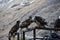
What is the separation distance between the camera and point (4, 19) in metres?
14.3

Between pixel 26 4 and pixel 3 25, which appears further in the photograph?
pixel 26 4

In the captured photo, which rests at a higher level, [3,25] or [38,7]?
[38,7]

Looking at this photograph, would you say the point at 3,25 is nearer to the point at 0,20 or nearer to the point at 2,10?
the point at 0,20

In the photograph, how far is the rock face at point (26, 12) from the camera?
12.6 metres

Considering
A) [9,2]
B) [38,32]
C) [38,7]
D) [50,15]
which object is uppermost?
[9,2]

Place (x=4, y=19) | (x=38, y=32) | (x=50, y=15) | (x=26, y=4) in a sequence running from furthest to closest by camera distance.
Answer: (x=26, y=4) < (x=4, y=19) < (x=50, y=15) < (x=38, y=32)

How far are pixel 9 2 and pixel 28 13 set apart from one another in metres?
3.68

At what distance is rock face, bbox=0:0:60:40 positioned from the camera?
12578mm

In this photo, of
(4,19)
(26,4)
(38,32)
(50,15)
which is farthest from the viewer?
(26,4)

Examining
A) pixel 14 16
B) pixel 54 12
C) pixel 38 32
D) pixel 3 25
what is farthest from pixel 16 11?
pixel 38 32

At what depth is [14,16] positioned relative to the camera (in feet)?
46.5

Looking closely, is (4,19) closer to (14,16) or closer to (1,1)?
(14,16)

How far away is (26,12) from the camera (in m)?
14.0

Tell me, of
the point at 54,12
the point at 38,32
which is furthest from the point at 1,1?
the point at 38,32
